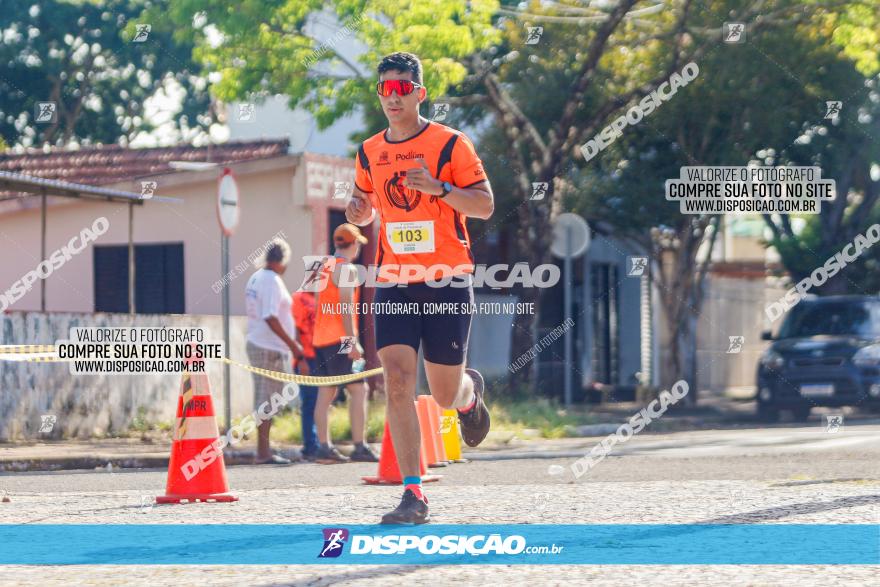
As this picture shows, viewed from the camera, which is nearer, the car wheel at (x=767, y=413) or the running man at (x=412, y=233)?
→ the running man at (x=412, y=233)

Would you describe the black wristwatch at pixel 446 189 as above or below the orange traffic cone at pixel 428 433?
above

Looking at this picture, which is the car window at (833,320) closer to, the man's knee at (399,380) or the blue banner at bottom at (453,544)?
the blue banner at bottom at (453,544)

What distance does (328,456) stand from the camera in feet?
41.0

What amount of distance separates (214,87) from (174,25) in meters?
1.38

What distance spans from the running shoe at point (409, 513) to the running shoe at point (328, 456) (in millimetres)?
5674

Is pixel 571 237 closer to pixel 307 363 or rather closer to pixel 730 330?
pixel 307 363

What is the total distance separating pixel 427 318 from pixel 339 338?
212 inches

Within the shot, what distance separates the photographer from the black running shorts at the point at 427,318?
273 inches

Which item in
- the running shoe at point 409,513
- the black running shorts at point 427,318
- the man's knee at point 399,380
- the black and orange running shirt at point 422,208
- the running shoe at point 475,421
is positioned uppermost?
the black and orange running shirt at point 422,208

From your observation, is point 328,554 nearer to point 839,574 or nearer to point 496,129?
point 839,574

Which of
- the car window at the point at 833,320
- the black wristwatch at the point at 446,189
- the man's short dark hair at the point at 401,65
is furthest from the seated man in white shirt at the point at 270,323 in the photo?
the car window at the point at 833,320

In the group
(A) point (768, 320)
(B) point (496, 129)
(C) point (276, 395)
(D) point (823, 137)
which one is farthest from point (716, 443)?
(A) point (768, 320)

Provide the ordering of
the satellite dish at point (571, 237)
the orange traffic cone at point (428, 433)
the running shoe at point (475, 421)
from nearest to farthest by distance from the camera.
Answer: the running shoe at point (475, 421), the orange traffic cone at point (428, 433), the satellite dish at point (571, 237)

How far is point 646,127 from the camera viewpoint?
25.4 meters
